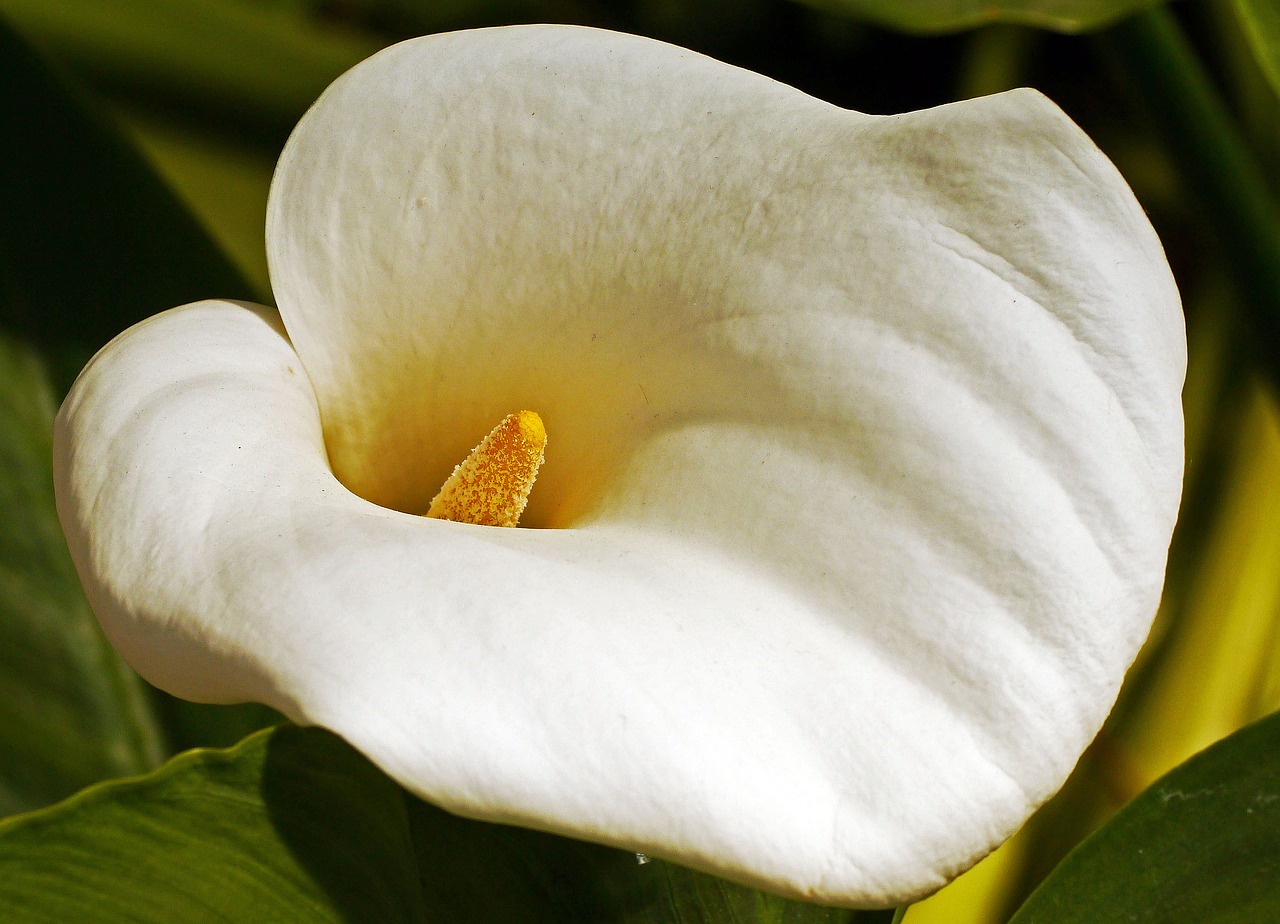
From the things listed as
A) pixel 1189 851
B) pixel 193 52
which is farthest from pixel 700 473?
pixel 193 52

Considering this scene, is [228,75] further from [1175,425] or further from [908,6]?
[1175,425]

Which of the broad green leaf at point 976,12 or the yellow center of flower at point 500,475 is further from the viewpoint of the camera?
the broad green leaf at point 976,12

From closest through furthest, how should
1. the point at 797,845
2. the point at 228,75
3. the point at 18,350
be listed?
the point at 797,845
the point at 18,350
the point at 228,75

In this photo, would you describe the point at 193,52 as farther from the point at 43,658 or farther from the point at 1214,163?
the point at 1214,163

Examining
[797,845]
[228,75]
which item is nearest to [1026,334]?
[797,845]

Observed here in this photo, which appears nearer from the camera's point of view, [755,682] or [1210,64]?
[755,682]

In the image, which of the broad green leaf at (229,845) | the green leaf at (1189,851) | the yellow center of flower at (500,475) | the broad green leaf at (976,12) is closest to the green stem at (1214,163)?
the broad green leaf at (976,12)

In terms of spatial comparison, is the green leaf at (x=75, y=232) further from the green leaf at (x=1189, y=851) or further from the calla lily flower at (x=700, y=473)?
the green leaf at (x=1189, y=851)
